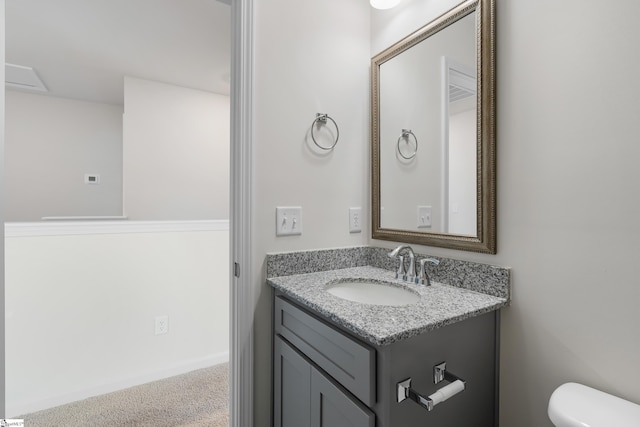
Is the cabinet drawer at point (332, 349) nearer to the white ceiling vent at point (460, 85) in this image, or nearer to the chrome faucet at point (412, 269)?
the chrome faucet at point (412, 269)

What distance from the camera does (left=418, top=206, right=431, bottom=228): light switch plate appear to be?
132 centimetres

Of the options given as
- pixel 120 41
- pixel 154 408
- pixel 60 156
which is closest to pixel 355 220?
pixel 154 408

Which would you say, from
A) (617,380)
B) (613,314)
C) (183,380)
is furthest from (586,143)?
(183,380)

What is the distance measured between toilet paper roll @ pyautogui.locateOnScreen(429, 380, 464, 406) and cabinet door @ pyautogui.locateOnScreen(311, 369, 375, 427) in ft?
0.52

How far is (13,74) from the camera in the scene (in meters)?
2.72

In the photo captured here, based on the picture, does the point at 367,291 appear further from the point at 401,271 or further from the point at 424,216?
the point at 424,216

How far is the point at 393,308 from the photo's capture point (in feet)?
3.06

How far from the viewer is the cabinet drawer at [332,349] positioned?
31.6 inches

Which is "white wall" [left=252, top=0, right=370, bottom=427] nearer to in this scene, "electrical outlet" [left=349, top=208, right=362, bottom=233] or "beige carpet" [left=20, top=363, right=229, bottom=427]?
"electrical outlet" [left=349, top=208, right=362, bottom=233]

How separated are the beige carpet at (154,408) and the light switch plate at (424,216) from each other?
1.56 metres

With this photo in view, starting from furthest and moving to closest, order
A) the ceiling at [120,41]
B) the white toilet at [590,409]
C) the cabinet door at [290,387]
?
the ceiling at [120,41] < the cabinet door at [290,387] < the white toilet at [590,409]

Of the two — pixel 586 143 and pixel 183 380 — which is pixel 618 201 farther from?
pixel 183 380

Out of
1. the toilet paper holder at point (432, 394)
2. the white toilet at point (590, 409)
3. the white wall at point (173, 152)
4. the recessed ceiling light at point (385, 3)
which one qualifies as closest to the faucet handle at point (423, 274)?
the toilet paper holder at point (432, 394)

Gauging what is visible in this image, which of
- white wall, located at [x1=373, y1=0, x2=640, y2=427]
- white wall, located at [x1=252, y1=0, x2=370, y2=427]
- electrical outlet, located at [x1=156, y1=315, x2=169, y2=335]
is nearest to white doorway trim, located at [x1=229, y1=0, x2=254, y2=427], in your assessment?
white wall, located at [x1=252, y1=0, x2=370, y2=427]
